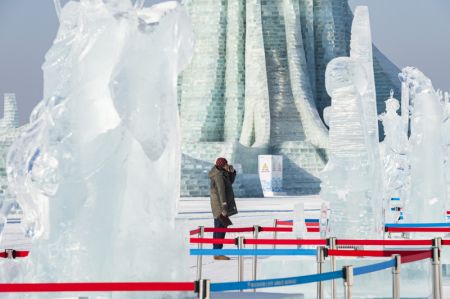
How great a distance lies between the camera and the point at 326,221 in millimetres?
10070

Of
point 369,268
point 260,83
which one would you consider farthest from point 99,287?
point 260,83

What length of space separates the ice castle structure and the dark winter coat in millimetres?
21689

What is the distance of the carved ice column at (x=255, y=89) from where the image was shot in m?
34.9

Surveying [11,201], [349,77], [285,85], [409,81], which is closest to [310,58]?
[285,85]

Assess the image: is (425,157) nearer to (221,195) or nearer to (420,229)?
(420,229)

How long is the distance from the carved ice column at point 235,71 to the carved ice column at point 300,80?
5.58ft

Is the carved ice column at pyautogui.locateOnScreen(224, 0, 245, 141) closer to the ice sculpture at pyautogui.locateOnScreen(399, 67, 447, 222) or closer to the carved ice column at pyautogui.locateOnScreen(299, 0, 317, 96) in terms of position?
the carved ice column at pyautogui.locateOnScreen(299, 0, 317, 96)

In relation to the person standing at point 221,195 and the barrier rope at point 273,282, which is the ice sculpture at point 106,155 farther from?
the person standing at point 221,195

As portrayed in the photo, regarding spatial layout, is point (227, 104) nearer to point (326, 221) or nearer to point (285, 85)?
point (285, 85)

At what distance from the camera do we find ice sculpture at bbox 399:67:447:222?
39.6 feet

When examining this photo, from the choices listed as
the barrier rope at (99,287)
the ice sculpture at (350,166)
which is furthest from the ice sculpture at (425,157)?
the barrier rope at (99,287)

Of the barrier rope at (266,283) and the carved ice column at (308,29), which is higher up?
the carved ice column at (308,29)

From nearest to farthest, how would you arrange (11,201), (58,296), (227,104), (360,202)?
(58,296)
(11,201)
(360,202)
(227,104)

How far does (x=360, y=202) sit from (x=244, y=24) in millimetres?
26792
